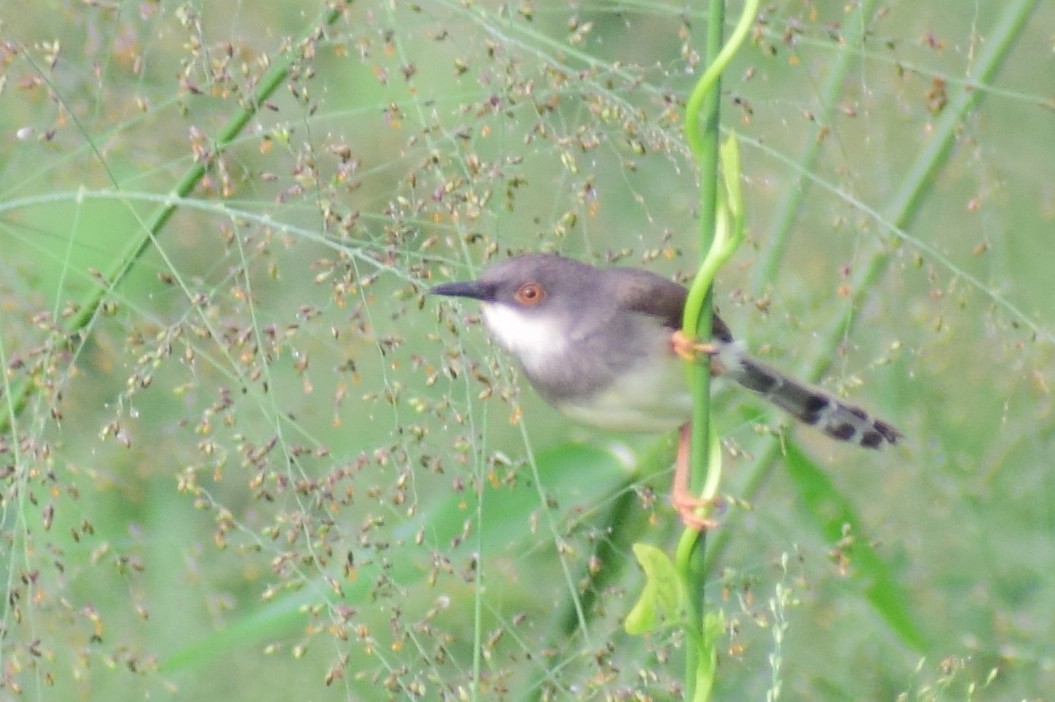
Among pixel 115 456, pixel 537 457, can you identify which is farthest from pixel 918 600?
pixel 115 456

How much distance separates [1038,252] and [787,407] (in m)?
2.64

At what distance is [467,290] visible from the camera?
2535 mm

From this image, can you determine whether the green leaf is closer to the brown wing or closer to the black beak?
the black beak

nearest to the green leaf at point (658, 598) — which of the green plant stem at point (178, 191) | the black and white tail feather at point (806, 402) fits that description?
the black and white tail feather at point (806, 402)

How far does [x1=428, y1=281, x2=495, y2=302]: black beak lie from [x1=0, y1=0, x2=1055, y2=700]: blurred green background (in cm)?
5

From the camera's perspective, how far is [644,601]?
163cm

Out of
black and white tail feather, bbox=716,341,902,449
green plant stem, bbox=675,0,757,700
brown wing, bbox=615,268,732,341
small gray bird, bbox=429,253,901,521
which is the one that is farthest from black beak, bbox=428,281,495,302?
green plant stem, bbox=675,0,757,700

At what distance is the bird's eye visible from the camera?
110 inches

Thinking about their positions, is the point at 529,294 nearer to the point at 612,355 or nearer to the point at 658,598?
the point at 612,355

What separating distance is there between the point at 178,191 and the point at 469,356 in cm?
65

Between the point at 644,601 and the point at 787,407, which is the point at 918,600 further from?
Result: the point at 644,601

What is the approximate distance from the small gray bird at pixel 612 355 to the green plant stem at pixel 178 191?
1.79ft

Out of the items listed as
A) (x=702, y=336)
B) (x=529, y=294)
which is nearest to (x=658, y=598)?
(x=702, y=336)

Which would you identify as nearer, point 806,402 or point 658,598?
point 658,598
